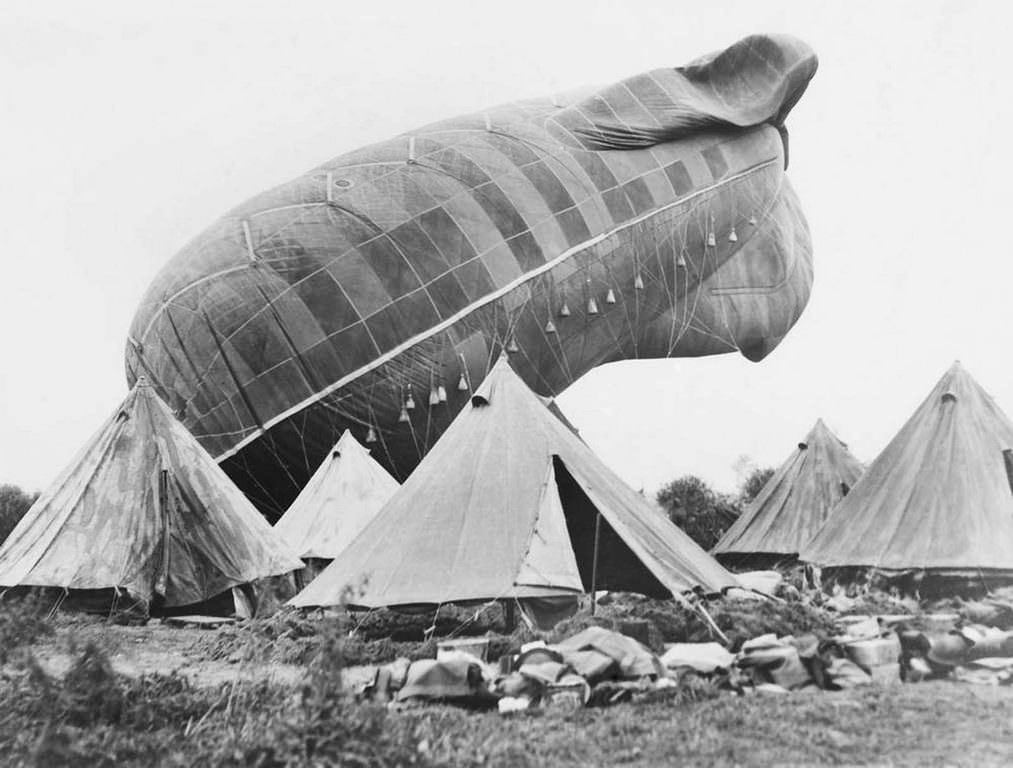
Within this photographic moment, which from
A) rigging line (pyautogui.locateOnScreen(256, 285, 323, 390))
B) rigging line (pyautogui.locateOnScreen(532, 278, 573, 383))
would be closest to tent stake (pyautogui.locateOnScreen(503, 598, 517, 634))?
rigging line (pyautogui.locateOnScreen(256, 285, 323, 390))

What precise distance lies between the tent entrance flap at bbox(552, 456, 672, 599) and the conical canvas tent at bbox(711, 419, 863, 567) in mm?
10546

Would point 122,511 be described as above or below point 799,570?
above

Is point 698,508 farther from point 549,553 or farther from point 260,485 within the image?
point 549,553

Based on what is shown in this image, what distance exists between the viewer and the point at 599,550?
41.1 feet

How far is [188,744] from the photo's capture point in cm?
654

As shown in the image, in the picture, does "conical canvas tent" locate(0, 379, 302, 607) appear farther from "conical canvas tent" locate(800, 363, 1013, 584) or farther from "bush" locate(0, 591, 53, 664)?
"conical canvas tent" locate(800, 363, 1013, 584)

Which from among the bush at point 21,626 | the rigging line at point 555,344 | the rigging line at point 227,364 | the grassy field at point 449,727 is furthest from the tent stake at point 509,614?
the rigging line at point 555,344

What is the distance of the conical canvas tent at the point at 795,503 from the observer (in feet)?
74.9

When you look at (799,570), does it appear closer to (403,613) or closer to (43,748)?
(403,613)

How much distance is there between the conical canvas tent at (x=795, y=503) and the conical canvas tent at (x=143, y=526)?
10483 mm

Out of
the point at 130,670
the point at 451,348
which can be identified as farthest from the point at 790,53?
the point at 130,670

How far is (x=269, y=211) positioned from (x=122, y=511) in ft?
27.1

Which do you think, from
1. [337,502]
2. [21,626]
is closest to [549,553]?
[21,626]

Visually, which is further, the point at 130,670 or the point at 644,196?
the point at 644,196
